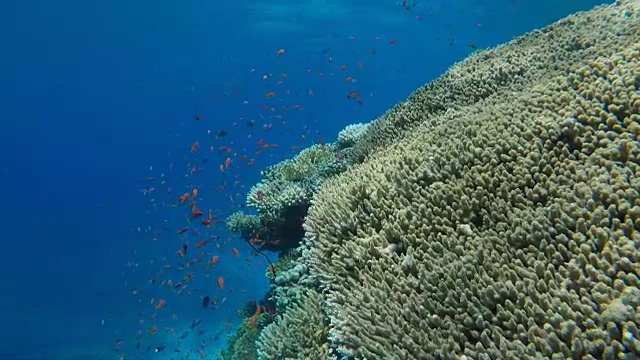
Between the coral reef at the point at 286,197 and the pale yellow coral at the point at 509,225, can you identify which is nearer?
the pale yellow coral at the point at 509,225

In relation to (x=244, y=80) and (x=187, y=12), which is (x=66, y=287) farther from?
(x=244, y=80)

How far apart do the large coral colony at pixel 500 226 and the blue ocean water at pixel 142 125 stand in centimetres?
833

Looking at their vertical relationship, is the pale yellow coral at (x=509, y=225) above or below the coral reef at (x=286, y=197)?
below

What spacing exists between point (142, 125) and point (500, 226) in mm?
94772

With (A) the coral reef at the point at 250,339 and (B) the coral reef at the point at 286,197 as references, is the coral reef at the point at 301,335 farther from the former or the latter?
(B) the coral reef at the point at 286,197

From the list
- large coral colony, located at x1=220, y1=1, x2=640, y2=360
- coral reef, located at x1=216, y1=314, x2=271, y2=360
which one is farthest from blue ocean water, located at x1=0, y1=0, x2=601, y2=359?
large coral colony, located at x1=220, y1=1, x2=640, y2=360

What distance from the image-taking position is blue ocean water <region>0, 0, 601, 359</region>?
27.8 m

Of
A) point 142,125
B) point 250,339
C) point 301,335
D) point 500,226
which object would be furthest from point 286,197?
point 142,125

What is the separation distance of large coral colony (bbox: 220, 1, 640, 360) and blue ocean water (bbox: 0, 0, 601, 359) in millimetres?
8327

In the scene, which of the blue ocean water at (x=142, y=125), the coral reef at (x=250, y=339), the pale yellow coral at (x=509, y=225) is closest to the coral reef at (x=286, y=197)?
the coral reef at (x=250, y=339)

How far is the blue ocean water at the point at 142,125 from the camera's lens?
A: 91.2 ft

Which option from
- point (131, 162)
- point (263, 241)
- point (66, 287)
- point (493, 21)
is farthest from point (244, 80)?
point (263, 241)

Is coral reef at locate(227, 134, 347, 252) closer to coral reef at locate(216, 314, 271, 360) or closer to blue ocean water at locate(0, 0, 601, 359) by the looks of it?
coral reef at locate(216, 314, 271, 360)

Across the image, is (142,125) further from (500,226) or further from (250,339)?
(500,226)
